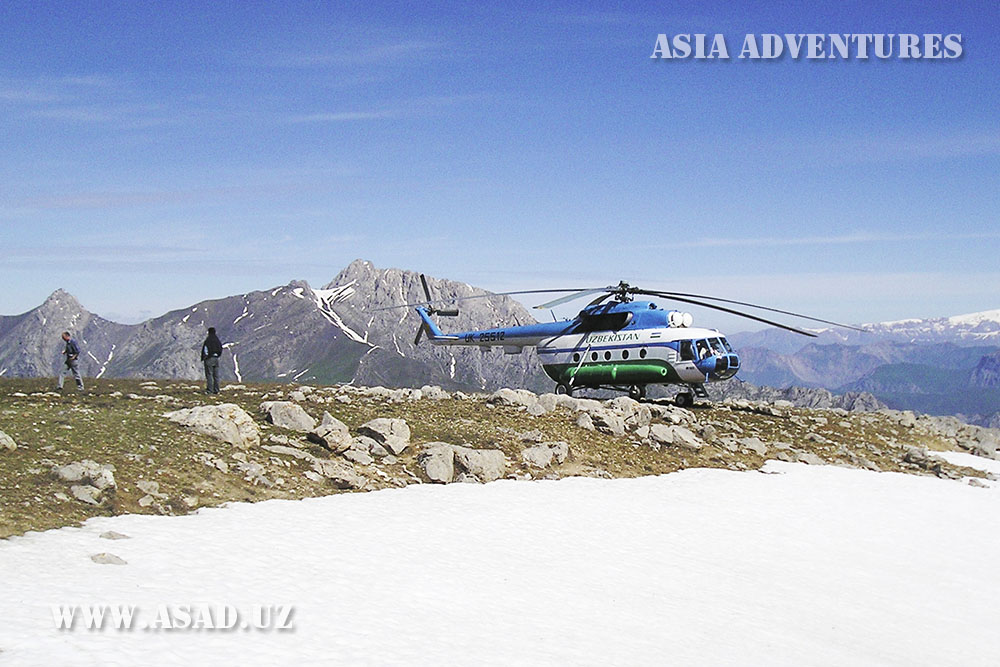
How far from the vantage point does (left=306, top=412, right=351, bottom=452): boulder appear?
23.9 metres

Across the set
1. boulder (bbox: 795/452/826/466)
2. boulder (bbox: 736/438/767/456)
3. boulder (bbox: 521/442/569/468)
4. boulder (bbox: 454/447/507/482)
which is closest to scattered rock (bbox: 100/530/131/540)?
boulder (bbox: 454/447/507/482)

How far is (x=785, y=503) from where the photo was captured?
25.2m

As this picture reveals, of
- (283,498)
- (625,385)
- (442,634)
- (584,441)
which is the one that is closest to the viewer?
(442,634)


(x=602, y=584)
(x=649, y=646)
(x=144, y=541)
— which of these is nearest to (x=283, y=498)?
(x=144, y=541)

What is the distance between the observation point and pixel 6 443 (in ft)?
62.6

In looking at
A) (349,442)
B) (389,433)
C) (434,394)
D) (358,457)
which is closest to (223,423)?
(349,442)

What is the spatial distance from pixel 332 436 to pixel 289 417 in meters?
2.16

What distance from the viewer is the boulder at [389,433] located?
24.9 metres

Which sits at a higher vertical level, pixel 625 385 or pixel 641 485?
pixel 625 385

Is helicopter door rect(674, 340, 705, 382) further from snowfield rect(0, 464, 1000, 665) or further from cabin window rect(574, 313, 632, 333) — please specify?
snowfield rect(0, 464, 1000, 665)

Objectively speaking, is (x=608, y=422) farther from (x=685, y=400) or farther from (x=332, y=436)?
(x=332, y=436)

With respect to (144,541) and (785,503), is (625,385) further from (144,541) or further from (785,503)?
(144,541)

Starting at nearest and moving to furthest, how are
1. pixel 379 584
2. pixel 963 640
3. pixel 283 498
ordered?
1. pixel 379 584
2. pixel 963 640
3. pixel 283 498

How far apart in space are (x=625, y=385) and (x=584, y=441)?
31.6ft
